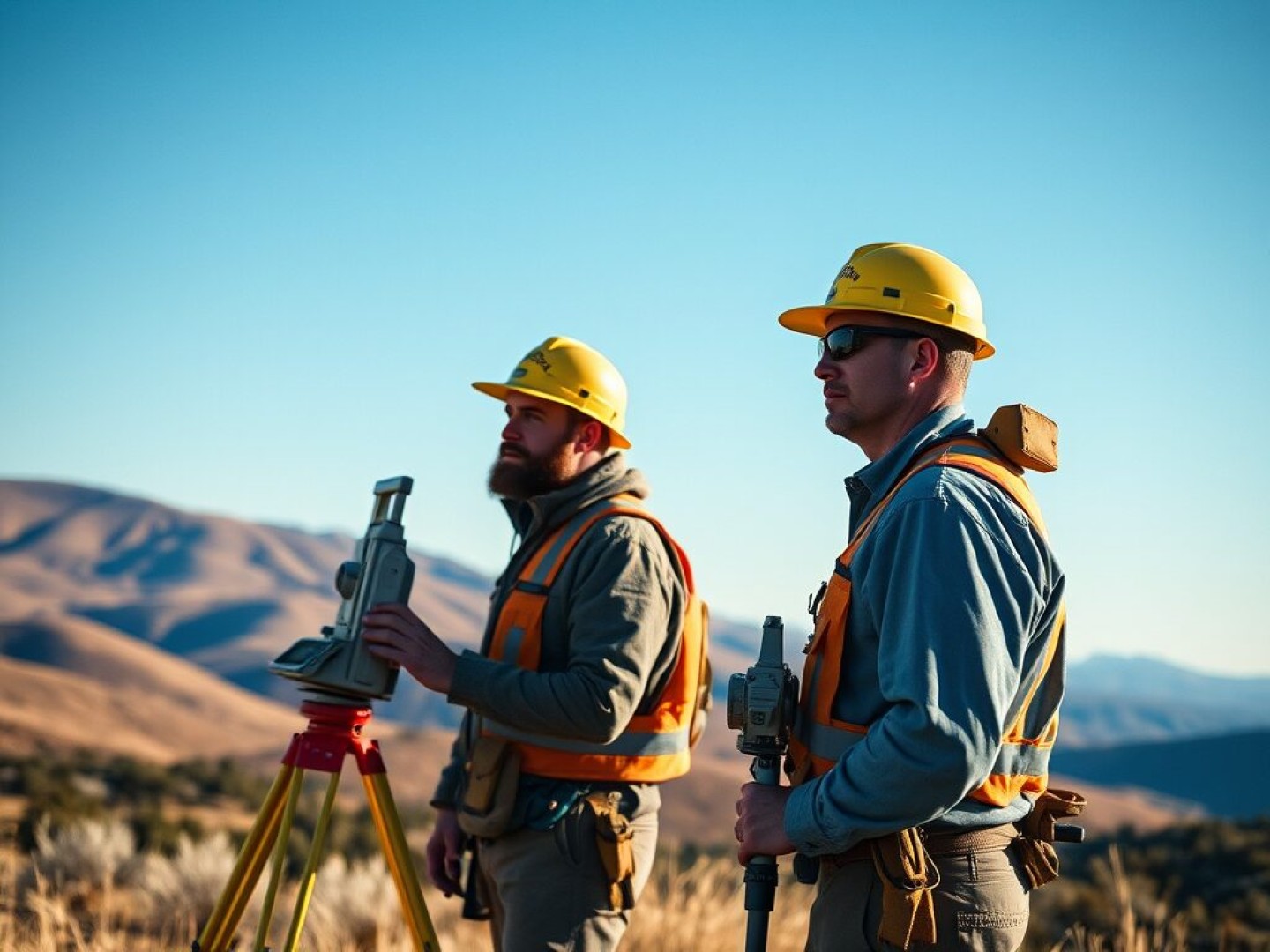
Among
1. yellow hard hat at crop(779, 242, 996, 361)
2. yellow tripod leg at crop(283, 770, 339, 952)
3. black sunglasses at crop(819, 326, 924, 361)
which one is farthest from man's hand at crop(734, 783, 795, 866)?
yellow tripod leg at crop(283, 770, 339, 952)

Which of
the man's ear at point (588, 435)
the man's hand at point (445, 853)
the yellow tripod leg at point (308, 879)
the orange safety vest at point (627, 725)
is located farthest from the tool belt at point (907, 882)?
the man's ear at point (588, 435)

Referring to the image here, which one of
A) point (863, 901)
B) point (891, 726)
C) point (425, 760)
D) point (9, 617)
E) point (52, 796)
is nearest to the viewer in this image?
point (891, 726)

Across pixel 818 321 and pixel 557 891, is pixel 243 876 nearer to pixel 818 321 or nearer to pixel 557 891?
pixel 557 891

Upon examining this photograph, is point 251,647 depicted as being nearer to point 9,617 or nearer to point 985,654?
point 9,617

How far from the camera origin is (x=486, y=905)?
414 cm

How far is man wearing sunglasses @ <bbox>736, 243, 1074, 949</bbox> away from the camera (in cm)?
239

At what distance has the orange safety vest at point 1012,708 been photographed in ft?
8.63

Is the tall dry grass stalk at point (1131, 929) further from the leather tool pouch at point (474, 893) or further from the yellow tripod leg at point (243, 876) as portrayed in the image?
the yellow tripod leg at point (243, 876)

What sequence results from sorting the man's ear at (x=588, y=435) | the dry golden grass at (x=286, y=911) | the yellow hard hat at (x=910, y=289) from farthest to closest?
the dry golden grass at (x=286, y=911)
the man's ear at (x=588, y=435)
the yellow hard hat at (x=910, y=289)

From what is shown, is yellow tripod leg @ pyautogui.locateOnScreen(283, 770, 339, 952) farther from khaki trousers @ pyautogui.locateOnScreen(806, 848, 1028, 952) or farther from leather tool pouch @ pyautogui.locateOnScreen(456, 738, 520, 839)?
khaki trousers @ pyautogui.locateOnScreen(806, 848, 1028, 952)

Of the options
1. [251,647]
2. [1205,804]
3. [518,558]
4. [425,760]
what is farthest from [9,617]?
[518,558]

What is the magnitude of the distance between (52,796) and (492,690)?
Answer: 13565mm

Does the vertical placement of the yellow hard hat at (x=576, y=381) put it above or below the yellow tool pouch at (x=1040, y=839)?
above

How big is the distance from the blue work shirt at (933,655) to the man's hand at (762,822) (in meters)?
0.06
